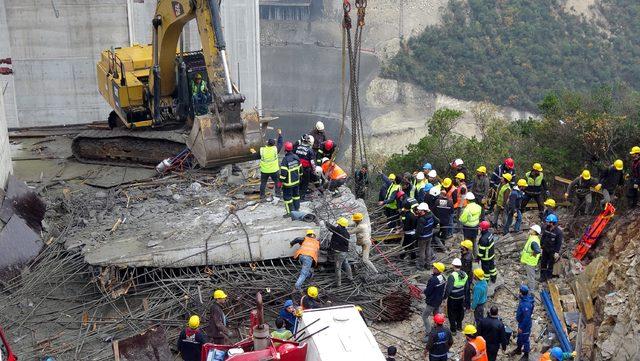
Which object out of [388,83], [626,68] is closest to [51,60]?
[388,83]

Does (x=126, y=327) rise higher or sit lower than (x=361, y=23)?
lower

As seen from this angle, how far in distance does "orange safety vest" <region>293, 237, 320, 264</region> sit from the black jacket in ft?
0.95

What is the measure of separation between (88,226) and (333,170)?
5179 millimetres

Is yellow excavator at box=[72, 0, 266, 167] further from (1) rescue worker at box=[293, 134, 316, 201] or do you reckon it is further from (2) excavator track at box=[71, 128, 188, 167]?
(1) rescue worker at box=[293, 134, 316, 201]

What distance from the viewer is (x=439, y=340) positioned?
12055 mm

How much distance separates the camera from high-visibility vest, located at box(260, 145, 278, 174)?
53.0 ft

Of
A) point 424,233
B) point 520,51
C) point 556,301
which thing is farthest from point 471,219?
point 520,51

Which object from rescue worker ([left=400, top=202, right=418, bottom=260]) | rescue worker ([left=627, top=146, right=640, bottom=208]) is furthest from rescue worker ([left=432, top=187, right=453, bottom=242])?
rescue worker ([left=627, top=146, right=640, bottom=208])

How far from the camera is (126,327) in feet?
46.1

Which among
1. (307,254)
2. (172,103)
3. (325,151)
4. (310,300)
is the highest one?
(172,103)

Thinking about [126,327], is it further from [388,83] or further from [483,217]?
[388,83]

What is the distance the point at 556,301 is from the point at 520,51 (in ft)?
187

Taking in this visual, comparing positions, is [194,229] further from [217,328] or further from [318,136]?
[318,136]

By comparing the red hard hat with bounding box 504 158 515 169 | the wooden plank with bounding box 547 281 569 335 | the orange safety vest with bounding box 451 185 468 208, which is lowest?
the wooden plank with bounding box 547 281 569 335
